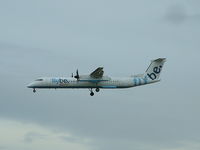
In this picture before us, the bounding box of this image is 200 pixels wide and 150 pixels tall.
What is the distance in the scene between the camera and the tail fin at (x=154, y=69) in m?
125

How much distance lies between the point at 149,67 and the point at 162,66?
3.00 metres

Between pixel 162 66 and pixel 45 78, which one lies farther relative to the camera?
pixel 162 66

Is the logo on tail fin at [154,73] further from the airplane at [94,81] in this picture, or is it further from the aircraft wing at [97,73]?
the aircraft wing at [97,73]

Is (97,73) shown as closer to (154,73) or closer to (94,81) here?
(94,81)

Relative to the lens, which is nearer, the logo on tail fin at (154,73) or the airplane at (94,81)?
the airplane at (94,81)

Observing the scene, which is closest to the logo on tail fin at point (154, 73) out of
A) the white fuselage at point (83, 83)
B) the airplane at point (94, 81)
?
the airplane at point (94, 81)

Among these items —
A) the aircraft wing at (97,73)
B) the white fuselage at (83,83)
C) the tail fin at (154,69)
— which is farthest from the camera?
the tail fin at (154,69)

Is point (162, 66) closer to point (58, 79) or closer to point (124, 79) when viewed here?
point (124, 79)

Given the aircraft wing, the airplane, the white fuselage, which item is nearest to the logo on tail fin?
the airplane

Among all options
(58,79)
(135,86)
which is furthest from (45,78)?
(135,86)

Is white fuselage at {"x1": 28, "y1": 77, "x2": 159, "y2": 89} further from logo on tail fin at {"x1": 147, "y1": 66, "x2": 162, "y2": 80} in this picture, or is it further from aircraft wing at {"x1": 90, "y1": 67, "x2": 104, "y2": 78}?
logo on tail fin at {"x1": 147, "y1": 66, "x2": 162, "y2": 80}

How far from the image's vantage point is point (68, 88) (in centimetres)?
11856

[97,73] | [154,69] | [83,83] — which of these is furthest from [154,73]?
[83,83]

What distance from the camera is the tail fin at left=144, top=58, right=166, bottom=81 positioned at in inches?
4906
